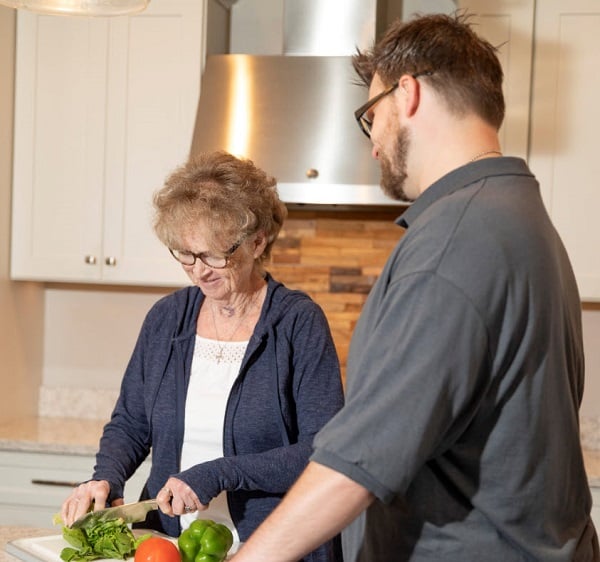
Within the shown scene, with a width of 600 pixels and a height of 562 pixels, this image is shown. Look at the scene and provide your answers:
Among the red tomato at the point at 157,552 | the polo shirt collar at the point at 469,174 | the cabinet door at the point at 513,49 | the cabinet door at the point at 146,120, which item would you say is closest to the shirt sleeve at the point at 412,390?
the polo shirt collar at the point at 469,174

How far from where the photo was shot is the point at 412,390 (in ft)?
3.48

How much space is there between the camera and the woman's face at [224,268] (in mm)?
1916

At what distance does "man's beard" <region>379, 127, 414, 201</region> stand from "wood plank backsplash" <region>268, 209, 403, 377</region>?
88.0 inches

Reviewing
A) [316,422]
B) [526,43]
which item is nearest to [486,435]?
[316,422]

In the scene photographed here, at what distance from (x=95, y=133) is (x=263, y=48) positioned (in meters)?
0.67

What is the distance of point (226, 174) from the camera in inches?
76.5

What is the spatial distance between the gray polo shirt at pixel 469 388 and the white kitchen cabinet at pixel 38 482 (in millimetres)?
2119

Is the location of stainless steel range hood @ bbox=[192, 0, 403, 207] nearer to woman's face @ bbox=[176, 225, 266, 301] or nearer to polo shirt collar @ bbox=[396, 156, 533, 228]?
woman's face @ bbox=[176, 225, 266, 301]

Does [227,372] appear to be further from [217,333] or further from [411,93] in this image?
[411,93]

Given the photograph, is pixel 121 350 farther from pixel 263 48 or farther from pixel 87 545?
pixel 87 545

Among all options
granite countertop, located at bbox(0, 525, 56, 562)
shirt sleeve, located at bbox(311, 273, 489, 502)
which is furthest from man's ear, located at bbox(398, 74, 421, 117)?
granite countertop, located at bbox(0, 525, 56, 562)

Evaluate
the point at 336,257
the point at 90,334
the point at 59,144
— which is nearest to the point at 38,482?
the point at 90,334

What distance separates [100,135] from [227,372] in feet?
5.54

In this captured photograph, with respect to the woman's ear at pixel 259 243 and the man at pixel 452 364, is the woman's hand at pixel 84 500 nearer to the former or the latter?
the woman's ear at pixel 259 243
